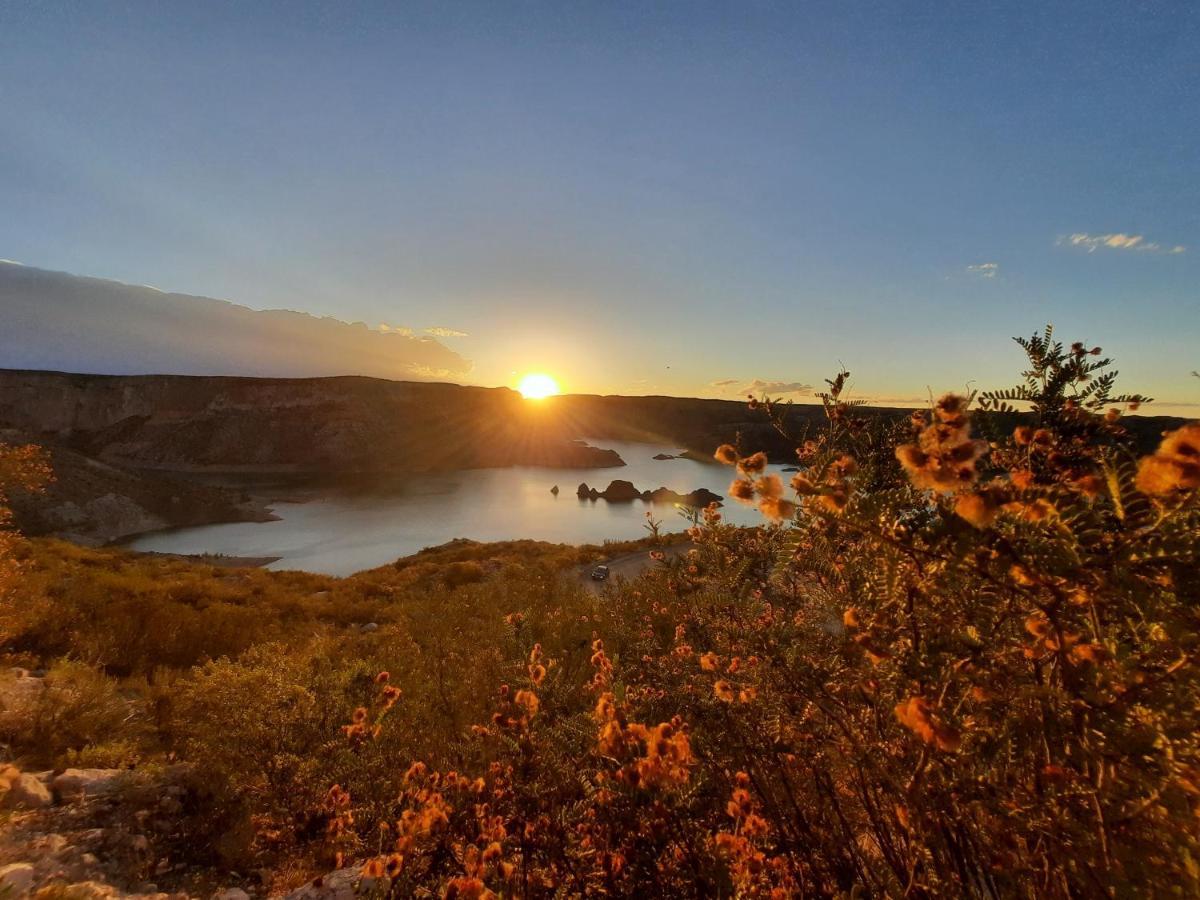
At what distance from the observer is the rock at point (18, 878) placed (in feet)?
7.07

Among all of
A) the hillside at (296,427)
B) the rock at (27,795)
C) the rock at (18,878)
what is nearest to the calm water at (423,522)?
the hillside at (296,427)

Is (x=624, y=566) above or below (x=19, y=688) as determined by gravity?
below

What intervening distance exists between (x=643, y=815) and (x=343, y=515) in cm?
3679

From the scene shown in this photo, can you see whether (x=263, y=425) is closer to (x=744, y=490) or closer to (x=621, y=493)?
(x=621, y=493)

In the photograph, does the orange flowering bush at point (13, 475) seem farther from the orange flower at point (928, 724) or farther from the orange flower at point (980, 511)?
the orange flower at point (980, 511)

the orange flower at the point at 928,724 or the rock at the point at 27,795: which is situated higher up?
the orange flower at the point at 928,724

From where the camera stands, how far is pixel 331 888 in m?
2.44

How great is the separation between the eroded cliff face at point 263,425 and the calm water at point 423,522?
11562mm

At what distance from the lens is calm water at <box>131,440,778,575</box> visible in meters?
25.1

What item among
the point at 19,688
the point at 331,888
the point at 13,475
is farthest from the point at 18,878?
the point at 13,475

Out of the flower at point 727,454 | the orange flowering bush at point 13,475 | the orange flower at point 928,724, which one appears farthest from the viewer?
the orange flowering bush at point 13,475

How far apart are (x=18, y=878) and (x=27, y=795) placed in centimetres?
95

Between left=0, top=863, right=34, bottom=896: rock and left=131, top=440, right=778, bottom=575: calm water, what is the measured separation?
16276 mm

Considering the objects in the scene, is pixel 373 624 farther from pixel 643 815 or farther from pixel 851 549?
pixel 851 549
